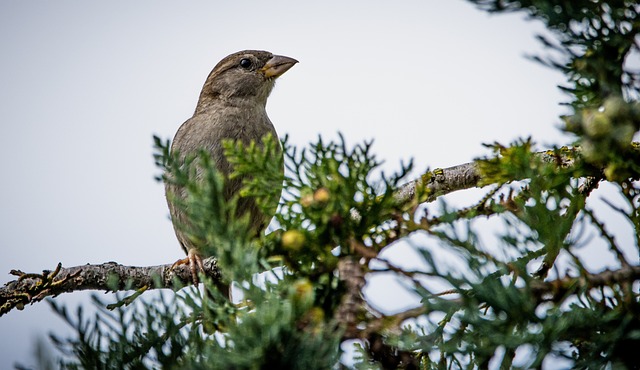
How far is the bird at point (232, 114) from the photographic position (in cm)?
427

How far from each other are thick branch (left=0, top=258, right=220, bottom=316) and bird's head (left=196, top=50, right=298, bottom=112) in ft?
7.07

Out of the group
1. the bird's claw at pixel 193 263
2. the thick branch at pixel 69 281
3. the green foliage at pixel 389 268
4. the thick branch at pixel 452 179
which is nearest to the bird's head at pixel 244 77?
the bird's claw at pixel 193 263

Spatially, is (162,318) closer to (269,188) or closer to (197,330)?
(197,330)

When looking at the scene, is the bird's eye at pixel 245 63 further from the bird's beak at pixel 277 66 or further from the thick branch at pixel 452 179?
the thick branch at pixel 452 179

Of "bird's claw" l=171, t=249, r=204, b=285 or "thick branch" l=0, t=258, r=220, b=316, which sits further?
"bird's claw" l=171, t=249, r=204, b=285

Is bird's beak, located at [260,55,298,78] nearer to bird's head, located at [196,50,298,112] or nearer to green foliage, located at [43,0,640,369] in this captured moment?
bird's head, located at [196,50,298,112]

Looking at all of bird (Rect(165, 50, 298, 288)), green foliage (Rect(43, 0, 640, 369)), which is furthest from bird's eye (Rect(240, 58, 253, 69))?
green foliage (Rect(43, 0, 640, 369))

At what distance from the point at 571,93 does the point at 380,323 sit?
72cm

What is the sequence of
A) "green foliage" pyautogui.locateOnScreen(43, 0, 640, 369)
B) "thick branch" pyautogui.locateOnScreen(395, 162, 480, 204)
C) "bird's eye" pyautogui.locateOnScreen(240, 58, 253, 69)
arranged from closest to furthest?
"green foliage" pyautogui.locateOnScreen(43, 0, 640, 369), "thick branch" pyautogui.locateOnScreen(395, 162, 480, 204), "bird's eye" pyautogui.locateOnScreen(240, 58, 253, 69)

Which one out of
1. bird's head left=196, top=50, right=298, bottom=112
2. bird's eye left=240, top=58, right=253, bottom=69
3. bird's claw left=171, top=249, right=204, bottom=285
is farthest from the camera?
bird's eye left=240, top=58, right=253, bottom=69

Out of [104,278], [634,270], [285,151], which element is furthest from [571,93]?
[104,278]

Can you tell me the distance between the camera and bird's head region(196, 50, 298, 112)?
5.20 metres

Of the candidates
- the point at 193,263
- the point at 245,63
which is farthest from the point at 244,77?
the point at 193,263

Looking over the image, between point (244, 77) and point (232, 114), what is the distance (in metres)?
0.60
